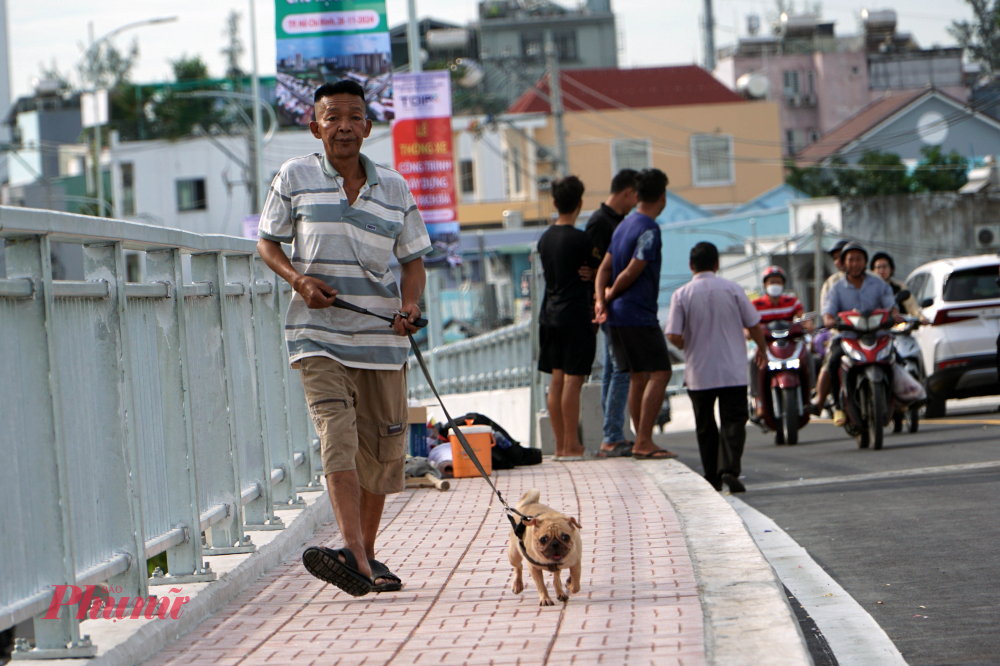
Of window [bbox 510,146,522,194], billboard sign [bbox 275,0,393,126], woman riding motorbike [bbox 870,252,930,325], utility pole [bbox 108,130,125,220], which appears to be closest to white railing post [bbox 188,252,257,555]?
billboard sign [bbox 275,0,393,126]

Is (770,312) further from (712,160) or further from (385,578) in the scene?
(712,160)

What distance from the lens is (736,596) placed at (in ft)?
16.3

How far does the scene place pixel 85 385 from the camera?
4.46 metres

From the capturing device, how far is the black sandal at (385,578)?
5461 mm

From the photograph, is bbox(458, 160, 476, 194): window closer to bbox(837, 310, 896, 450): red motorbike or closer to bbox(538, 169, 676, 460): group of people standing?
bbox(837, 310, 896, 450): red motorbike

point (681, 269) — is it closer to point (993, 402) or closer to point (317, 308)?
point (993, 402)

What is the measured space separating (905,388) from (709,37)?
7803cm

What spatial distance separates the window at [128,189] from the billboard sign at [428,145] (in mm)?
47436

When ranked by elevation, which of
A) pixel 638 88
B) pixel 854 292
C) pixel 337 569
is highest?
pixel 638 88

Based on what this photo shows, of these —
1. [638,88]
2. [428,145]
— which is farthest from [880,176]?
[428,145]

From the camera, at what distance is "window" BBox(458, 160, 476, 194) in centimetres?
6091

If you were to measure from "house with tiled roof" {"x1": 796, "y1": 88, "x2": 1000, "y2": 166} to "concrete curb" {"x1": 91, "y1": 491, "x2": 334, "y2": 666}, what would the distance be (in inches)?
2202

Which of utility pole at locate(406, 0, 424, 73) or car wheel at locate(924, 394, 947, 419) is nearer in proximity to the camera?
car wheel at locate(924, 394, 947, 419)

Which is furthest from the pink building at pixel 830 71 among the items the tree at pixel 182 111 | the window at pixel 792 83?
the tree at pixel 182 111
